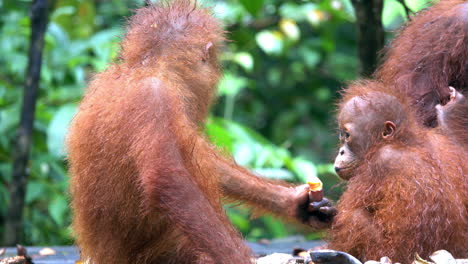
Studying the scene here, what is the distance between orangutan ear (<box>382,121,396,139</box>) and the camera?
2.46 metres

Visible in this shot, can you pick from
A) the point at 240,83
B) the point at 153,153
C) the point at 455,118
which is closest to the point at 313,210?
the point at 455,118

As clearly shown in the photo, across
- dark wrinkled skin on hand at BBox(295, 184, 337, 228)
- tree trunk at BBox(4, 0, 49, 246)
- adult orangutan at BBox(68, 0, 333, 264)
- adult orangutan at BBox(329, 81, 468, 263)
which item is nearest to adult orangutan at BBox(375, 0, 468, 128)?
adult orangutan at BBox(329, 81, 468, 263)

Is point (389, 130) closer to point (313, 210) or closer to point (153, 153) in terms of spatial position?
point (313, 210)

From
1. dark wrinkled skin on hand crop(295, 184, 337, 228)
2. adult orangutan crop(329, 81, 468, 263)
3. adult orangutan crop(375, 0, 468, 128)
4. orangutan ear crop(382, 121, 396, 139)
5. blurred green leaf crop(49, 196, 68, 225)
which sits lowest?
blurred green leaf crop(49, 196, 68, 225)

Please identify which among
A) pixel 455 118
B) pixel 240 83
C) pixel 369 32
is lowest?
pixel 240 83

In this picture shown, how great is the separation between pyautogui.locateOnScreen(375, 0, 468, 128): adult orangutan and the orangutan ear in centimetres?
30

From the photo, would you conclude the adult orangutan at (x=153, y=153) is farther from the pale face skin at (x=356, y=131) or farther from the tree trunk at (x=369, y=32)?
the tree trunk at (x=369, y=32)

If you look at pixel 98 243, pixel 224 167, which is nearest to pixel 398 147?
pixel 224 167

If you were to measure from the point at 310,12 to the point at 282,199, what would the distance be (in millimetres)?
2789

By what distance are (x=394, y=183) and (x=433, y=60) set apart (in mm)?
663

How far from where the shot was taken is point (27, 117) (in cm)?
383

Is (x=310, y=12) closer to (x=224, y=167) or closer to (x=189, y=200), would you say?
(x=224, y=167)

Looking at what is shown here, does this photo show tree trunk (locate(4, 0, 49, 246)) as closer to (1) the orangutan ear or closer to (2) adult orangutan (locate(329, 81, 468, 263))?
(2) adult orangutan (locate(329, 81, 468, 263))

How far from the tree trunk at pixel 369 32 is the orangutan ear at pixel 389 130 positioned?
1.09 m
